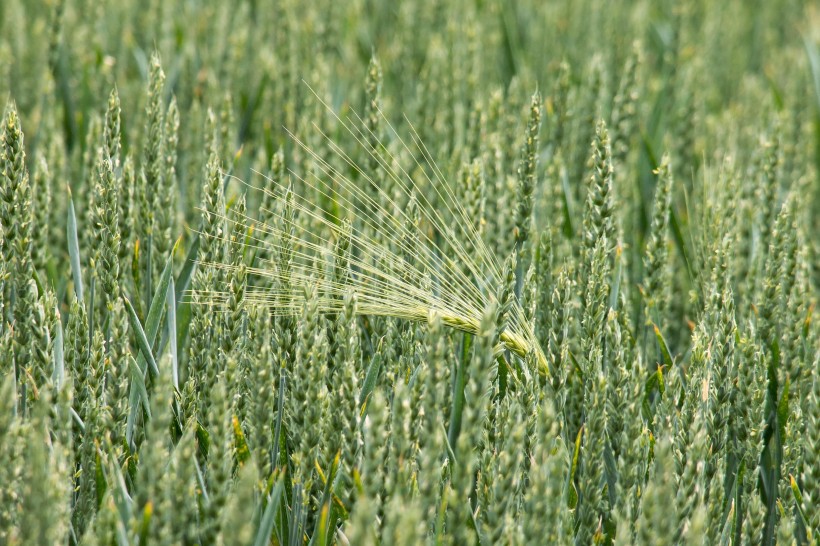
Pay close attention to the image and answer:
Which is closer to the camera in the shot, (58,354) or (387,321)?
(58,354)

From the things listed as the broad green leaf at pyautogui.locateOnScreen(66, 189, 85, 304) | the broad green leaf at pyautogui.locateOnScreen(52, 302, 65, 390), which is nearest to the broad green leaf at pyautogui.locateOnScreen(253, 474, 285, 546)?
the broad green leaf at pyautogui.locateOnScreen(52, 302, 65, 390)

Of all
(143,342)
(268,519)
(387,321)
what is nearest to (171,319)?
(143,342)

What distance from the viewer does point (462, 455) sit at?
112 centimetres

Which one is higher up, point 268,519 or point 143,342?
point 143,342

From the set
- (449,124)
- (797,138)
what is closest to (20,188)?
(449,124)

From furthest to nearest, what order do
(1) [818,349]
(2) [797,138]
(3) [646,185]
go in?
(2) [797,138], (3) [646,185], (1) [818,349]

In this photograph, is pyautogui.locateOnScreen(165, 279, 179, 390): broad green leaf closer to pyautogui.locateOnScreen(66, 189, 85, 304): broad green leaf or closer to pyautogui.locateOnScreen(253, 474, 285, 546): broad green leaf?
pyautogui.locateOnScreen(66, 189, 85, 304): broad green leaf

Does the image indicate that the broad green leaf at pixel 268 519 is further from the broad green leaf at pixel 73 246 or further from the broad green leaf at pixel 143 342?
the broad green leaf at pixel 73 246

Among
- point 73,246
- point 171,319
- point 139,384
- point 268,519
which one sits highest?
point 73,246

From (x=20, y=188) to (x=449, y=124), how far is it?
1393 mm

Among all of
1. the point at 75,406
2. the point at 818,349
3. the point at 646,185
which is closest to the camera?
the point at 75,406

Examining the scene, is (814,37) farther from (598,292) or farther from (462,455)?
(462,455)

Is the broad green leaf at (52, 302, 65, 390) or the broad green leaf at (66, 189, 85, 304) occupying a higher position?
the broad green leaf at (66, 189, 85, 304)

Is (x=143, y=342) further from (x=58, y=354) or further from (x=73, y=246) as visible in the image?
(x=73, y=246)
